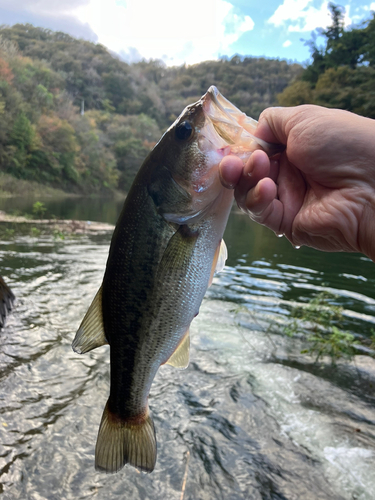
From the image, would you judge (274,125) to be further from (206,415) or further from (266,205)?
(206,415)

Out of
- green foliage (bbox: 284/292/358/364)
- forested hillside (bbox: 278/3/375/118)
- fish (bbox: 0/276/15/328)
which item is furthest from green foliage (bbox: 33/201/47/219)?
forested hillside (bbox: 278/3/375/118)

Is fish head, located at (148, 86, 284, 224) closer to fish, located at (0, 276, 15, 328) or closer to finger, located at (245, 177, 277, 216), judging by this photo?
finger, located at (245, 177, 277, 216)

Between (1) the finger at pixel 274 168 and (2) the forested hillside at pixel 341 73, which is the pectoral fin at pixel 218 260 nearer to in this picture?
(1) the finger at pixel 274 168

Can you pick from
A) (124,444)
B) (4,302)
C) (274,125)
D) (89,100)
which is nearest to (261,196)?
(274,125)

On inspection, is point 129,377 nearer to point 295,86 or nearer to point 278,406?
point 278,406

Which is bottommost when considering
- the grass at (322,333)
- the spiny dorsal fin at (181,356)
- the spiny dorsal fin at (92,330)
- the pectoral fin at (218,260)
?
the grass at (322,333)

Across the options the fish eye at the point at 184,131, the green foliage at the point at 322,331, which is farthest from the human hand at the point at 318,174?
the green foliage at the point at 322,331

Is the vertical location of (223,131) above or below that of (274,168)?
above

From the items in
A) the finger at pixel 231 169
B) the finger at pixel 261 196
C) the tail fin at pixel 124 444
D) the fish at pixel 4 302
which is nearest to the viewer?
the finger at pixel 231 169
